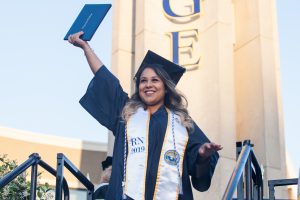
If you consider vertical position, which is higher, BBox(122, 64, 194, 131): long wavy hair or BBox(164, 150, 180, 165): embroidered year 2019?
BBox(122, 64, 194, 131): long wavy hair

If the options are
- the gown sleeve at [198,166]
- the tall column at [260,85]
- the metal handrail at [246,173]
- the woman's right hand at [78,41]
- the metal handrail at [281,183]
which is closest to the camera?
the metal handrail at [246,173]

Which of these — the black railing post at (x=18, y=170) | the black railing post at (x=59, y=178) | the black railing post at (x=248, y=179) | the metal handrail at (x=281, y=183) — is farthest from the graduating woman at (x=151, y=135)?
the metal handrail at (x=281, y=183)

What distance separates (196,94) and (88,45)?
8.08 metres

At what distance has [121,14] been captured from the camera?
13.0 metres

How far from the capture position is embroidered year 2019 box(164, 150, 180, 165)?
10.6 ft

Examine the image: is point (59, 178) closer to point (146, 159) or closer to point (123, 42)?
point (146, 159)

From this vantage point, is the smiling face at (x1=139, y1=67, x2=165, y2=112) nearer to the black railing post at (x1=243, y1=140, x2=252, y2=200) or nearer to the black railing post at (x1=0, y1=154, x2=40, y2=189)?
the black railing post at (x1=243, y1=140, x2=252, y2=200)

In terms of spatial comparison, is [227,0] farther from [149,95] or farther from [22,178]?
[149,95]

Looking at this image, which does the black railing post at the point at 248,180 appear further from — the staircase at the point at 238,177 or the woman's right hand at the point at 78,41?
the woman's right hand at the point at 78,41

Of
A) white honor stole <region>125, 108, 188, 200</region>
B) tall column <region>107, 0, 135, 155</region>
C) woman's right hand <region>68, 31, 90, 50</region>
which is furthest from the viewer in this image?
tall column <region>107, 0, 135, 155</region>

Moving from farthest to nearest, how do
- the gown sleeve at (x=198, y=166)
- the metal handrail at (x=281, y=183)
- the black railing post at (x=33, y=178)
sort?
the metal handrail at (x=281, y=183) → the black railing post at (x=33, y=178) → the gown sleeve at (x=198, y=166)

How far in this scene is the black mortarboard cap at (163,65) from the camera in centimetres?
356

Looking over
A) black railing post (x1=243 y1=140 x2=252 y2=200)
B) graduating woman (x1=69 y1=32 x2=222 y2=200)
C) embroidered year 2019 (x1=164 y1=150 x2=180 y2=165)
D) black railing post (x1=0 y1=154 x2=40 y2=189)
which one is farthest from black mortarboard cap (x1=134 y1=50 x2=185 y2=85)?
black railing post (x1=0 y1=154 x2=40 y2=189)

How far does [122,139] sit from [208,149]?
519 millimetres
